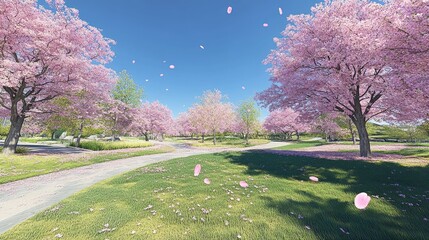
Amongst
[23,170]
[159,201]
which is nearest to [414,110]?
[159,201]

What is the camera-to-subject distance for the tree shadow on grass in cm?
365

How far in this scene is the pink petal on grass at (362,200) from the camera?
481 centimetres

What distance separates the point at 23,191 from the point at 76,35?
12295 millimetres

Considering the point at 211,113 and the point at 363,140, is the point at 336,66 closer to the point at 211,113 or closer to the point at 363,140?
the point at 363,140

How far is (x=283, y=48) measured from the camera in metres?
14.5

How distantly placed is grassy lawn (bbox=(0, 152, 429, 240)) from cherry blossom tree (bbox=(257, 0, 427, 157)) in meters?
5.68

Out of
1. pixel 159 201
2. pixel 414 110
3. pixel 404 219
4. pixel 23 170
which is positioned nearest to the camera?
pixel 404 219

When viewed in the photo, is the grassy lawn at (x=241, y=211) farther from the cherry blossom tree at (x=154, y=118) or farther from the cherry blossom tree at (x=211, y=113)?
the cherry blossom tree at (x=154, y=118)

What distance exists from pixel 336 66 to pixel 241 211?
11558 millimetres

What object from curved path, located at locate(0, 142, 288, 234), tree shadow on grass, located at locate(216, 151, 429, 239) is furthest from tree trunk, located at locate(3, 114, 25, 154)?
tree shadow on grass, located at locate(216, 151, 429, 239)

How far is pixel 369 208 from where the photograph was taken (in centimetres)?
469

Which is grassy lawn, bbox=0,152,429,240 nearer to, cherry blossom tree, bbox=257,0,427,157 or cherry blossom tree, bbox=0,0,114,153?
cherry blossom tree, bbox=257,0,427,157

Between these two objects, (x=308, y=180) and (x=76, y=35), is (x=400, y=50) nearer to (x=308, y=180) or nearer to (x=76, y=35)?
(x=308, y=180)

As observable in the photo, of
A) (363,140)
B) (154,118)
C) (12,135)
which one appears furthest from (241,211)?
(154,118)
